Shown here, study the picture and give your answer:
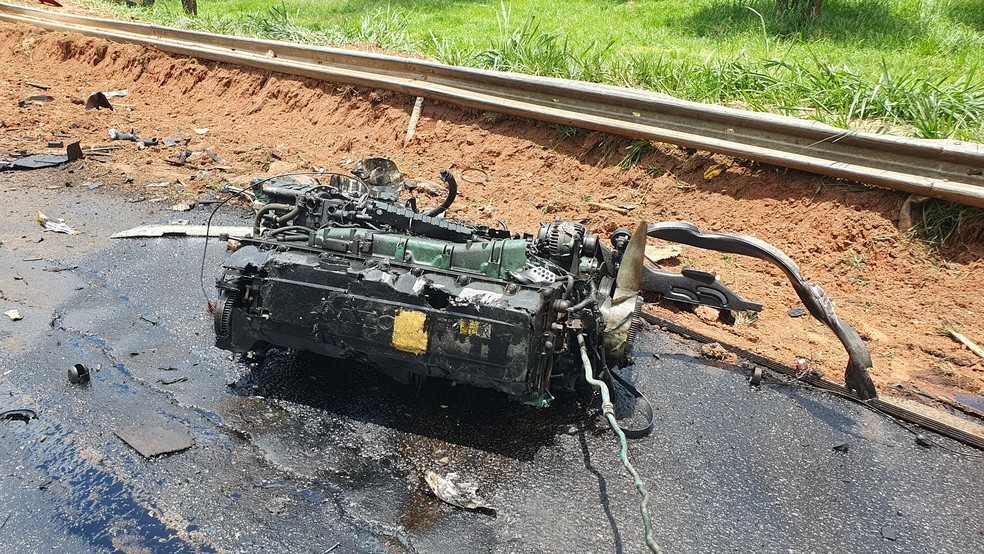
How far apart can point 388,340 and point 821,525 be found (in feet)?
8.58

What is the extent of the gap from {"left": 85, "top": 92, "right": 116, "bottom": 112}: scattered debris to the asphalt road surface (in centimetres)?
720

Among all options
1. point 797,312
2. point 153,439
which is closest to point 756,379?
point 797,312

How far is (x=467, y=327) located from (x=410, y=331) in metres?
0.36

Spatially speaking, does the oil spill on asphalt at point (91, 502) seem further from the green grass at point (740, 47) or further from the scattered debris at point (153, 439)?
the green grass at point (740, 47)

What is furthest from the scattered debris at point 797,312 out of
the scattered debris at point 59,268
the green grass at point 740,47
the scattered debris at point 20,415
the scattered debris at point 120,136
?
the scattered debris at point 120,136

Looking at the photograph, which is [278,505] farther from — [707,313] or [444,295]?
[707,313]

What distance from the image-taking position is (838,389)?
4.98m

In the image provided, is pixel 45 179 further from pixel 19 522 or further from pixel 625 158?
pixel 625 158

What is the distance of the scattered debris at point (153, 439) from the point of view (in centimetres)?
421

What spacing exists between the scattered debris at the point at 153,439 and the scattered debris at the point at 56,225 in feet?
12.7

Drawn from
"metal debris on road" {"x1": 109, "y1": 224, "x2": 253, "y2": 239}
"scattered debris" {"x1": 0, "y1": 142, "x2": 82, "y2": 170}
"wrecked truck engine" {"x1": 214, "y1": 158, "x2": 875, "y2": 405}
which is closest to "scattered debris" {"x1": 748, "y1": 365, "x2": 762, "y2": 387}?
"wrecked truck engine" {"x1": 214, "y1": 158, "x2": 875, "y2": 405}

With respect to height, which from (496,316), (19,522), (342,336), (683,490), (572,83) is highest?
(572,83)

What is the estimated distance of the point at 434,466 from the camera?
13.6 ft

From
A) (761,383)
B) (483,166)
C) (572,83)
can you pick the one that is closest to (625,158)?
(572,83)
